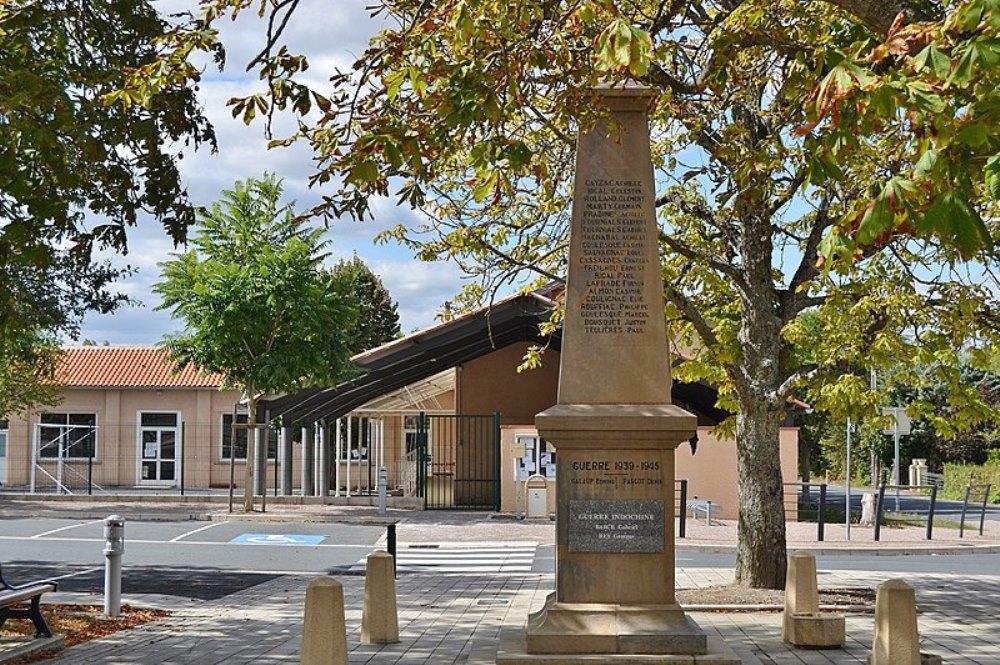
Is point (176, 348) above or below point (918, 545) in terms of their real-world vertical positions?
above

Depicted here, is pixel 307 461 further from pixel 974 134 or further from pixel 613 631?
pixel 974 134

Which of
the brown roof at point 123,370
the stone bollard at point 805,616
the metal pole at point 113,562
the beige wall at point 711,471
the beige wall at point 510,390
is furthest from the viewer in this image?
the brown roof at point 123,370

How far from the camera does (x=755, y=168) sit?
11.9 meters

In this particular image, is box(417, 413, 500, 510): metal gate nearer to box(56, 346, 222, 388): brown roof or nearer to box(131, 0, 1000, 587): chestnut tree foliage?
box(56, 346, 222, 388): brown roof

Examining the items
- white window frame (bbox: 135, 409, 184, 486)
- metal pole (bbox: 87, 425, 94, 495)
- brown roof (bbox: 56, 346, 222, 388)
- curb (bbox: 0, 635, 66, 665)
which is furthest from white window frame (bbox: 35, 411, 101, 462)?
curb (bbox: 0, 635, 66, 665)

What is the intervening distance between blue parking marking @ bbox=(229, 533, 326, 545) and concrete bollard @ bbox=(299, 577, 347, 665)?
15.1 metres

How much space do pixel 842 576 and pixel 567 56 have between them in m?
11.6

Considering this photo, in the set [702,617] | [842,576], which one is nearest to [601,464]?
[702,617]

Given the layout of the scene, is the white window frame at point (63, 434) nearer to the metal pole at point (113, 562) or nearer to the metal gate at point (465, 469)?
the metal gate at point (465, 469)

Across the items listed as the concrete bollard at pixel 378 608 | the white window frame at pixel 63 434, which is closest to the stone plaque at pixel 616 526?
the concrete bollard at pixel 378 608

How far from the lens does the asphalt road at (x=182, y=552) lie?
1764 cm

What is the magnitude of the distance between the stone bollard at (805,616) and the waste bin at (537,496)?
1712cm

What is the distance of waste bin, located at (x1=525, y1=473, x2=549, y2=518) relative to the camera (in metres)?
28.5

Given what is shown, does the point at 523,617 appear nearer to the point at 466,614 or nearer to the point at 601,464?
the point at 466,614
